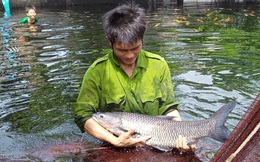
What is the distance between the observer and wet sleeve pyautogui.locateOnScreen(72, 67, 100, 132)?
412 centimetres

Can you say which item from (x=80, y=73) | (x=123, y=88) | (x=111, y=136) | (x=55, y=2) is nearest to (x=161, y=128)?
(x=111, y=136)

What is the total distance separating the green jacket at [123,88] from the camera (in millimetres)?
4129

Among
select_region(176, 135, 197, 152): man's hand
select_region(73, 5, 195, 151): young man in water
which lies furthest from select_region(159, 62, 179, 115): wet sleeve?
select_region(176, 135, 197, 152): man's hand

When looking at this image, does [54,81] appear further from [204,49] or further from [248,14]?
[248,14]

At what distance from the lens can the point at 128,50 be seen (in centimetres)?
375

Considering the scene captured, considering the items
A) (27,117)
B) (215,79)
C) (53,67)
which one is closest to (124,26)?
(27,117)

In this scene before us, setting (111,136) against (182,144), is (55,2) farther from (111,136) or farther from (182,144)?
(182,144)

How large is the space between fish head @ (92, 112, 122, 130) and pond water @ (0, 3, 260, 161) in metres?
0.34

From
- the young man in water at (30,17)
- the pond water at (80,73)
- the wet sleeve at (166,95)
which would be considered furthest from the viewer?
the young man in water at (30,17)

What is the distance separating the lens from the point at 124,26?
3.64 metres

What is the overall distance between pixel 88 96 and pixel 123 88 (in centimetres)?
38

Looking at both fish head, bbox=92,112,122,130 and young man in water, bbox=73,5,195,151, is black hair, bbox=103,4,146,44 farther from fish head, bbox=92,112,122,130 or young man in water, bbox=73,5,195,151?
fish head, bbox=92,112,122,130

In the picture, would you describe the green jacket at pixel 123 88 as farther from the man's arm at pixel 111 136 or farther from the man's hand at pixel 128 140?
the man's hand at pixel 128 140

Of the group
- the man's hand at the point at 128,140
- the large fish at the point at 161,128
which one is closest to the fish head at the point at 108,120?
the large fish at the point at 161,128
